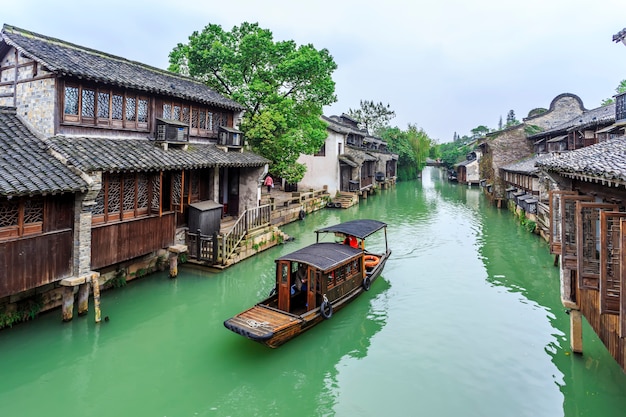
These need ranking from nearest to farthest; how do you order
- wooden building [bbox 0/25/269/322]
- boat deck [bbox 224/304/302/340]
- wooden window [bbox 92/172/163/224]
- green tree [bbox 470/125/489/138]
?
boat deck [bbox 224/304/302/340] → wooden building [bbox 0/25/269/322] → wooden window [bbox 92/172/163/224] → green tree [bbox 470/125/489/138]

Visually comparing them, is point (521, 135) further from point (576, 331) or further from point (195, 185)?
point (576, 331)

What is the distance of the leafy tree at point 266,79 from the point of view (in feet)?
72.2

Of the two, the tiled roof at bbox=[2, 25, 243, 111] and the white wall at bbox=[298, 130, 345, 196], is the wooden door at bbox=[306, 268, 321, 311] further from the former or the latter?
the white wall at bbox=[298, 130, 345, 196]

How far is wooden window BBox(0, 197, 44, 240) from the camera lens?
9047 mm

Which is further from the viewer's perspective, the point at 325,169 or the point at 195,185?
the point at 325,169

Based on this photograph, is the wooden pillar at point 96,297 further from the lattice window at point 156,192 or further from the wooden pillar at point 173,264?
the wooden pillar at point 173,264

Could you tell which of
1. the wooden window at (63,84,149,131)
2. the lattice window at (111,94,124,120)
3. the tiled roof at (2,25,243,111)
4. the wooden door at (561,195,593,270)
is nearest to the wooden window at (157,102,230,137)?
the tiled roof at (2,25,243,111)

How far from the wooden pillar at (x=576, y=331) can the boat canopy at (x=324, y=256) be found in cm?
571

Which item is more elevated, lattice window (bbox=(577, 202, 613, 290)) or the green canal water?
lattice window (bbox=(577, 202, 613, 290))

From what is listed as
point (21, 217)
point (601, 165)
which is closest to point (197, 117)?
point (21, 217)

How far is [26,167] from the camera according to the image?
968 centimetres

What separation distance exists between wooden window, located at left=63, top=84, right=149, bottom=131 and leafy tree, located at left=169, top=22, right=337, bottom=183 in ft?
24.3

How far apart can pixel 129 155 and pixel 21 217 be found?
13.1 feet

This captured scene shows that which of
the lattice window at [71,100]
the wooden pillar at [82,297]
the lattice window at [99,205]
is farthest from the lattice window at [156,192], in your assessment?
the wooden pillar at [82,297]
